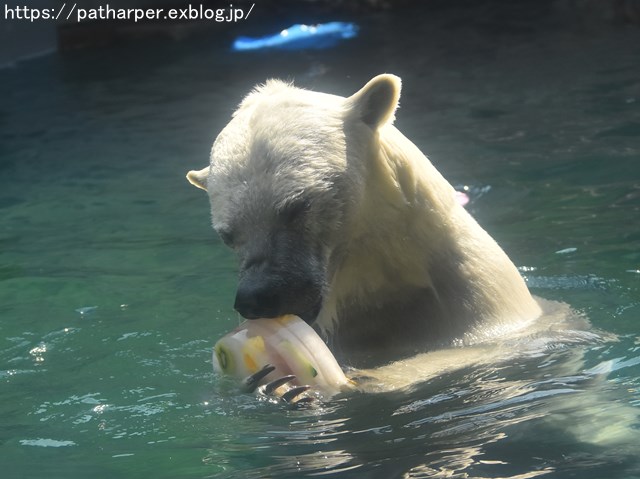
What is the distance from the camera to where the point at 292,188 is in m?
3.76

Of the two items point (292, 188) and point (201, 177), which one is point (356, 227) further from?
point (201, 177)

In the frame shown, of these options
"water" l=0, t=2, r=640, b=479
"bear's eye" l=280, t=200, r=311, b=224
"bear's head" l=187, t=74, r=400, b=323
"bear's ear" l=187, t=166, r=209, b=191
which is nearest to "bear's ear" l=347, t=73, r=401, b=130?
"bear's head" l=187, t=74, r=400, b=323

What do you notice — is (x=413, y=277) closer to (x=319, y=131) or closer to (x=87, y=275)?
(x=319, y=131)

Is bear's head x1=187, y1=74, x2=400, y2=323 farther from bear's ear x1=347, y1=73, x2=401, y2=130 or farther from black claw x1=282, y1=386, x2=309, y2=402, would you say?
black claw x1=282, y1=386, x2=309, y2=402

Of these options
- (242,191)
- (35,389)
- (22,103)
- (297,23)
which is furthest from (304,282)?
(297,23)

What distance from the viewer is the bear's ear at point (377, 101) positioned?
4047 millimetres

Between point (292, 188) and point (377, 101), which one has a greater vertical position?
point (377, 101)

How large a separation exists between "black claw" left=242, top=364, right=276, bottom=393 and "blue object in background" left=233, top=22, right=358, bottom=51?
1029 cm

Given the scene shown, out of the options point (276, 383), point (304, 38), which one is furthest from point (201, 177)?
point (304, 38)

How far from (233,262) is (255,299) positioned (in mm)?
2606

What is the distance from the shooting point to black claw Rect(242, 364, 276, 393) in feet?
12.1

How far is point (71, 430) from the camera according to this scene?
13.2ft

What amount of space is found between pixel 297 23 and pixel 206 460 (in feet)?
41.5

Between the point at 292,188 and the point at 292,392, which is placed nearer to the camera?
the point at 292,392
